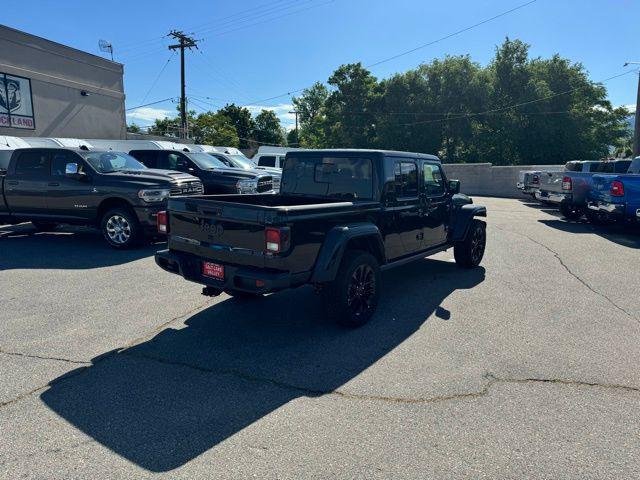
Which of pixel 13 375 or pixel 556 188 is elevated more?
pixel 556 188

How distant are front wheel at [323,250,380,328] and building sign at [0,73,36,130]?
19.5 meters

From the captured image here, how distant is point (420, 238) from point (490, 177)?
21413 millimetres

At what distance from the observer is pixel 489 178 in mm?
25875

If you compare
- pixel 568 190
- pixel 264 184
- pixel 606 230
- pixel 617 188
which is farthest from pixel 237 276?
pixel 568 190

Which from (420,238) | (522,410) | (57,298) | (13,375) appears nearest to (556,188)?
(420,238)

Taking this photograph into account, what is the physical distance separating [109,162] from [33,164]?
1486mm

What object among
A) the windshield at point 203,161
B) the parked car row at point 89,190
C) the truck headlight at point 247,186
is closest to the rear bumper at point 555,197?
the truck headlight at point 247,186

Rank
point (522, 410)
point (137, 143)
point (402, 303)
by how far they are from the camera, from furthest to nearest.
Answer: point (137, 143)
point (402, 303)
point (522, 410)

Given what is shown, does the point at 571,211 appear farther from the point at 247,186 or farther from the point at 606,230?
the point at 247,186

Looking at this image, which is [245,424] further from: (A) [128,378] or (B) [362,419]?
(A) [128,378]

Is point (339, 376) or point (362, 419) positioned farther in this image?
point (339, 376)

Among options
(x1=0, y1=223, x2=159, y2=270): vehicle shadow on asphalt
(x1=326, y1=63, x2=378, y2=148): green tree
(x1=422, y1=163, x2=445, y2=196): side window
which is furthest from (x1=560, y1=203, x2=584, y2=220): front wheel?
(x1=326, y1=63, x2=378, y2=148): green tree

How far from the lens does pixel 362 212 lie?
504 centimetres

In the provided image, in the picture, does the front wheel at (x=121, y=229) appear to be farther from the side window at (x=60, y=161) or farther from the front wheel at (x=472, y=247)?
the front wheel at (x=472, y=247)
